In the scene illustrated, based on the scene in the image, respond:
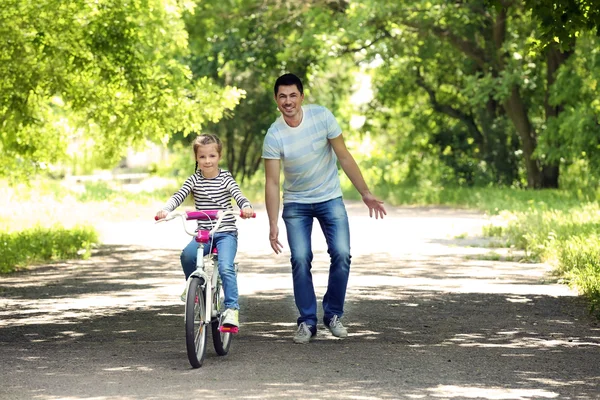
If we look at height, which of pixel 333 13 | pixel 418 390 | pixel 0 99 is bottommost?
pixel 418 390

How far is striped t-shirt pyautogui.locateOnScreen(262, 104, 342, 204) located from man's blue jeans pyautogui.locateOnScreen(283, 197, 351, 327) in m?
0.08

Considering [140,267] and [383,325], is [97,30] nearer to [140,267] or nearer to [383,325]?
[140,267]

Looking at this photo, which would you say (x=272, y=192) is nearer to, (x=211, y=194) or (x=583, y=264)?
(x=211, y=194)

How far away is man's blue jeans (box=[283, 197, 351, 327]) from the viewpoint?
9852mm

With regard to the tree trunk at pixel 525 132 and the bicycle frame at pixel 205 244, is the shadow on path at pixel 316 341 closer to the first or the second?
the bicycle frame at pixel 205 244

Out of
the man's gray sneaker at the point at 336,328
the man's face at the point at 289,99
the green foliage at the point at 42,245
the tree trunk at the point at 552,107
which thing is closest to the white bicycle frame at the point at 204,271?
the man's face at the point at 289,99

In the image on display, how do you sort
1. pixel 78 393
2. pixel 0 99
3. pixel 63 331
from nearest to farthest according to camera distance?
1. pixel 78 393
2. pixel 63 331
3. pixel 0 99

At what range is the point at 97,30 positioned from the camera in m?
16.7

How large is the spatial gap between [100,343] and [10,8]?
6.62m

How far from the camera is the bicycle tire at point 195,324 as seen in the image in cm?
830

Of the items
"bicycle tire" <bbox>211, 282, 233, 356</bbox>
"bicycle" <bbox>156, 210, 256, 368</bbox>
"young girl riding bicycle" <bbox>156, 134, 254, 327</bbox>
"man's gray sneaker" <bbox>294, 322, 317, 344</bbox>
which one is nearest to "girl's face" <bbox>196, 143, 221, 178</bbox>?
"young girl riding bicycle" <bbox>156, 134, 254, 327</bbox>

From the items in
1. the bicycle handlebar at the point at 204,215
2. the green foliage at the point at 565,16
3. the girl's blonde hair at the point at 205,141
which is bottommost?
the bicycle handlebar at the point at 204,215

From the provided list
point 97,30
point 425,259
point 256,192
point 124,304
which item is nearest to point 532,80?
point 256,192

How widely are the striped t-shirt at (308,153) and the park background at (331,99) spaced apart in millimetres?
3066
